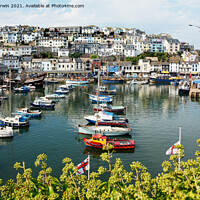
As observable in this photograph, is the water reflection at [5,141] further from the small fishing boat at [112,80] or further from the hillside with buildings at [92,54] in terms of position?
the hillside with buildings at [92,54]

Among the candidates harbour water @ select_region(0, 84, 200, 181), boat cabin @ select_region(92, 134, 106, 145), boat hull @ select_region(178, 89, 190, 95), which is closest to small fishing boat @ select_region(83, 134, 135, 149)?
boat cabin @ select_region(92, 134, 106, 145)

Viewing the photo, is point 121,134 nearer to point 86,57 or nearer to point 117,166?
point 117,166

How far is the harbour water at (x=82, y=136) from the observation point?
88.2 feet

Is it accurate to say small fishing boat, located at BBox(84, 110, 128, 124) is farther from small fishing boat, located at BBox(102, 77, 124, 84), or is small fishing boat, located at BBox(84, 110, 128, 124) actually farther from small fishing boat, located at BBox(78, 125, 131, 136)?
small fishing boat, located at BBox(102, 77, 124, 84)

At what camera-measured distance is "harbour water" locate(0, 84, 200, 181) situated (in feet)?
88.2

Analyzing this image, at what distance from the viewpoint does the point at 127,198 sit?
417 inches

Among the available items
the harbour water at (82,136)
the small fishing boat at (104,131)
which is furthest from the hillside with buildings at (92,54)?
the small fishing boat at (104,131)

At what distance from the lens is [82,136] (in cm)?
3472

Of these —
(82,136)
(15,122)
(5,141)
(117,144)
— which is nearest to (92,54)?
(15,122)

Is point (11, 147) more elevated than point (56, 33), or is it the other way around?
point (56, 33)

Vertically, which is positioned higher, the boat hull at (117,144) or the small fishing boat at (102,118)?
the small fishing boat at (102,118)

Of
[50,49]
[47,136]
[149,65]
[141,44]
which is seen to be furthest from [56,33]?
[47,136]

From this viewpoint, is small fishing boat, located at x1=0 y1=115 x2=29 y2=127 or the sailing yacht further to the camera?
small fishing boat, located at x1=0 y1=115 x2=29 y2=127

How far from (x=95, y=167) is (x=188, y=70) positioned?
115 metres
